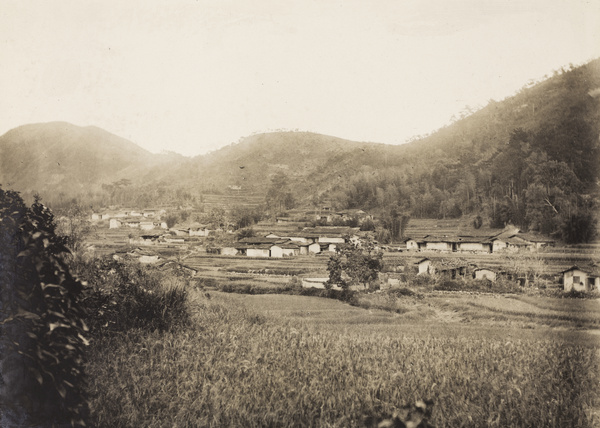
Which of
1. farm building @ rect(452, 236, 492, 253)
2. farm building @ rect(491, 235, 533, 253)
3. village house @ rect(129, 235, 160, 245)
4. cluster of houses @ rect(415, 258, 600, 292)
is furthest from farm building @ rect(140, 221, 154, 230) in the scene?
farm building @ rect(491, 235, 533, 253)

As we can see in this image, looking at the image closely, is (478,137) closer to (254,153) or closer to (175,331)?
(254,153)

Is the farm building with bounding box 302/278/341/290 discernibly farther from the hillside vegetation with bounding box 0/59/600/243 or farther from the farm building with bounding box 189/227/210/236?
the farm building with bounding box 189/227/210/236

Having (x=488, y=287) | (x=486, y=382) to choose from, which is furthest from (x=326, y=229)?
(x=486, y=382)

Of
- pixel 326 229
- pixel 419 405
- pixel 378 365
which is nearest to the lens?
pixel 419 405

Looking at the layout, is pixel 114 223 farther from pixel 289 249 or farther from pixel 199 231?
pixel 289 249

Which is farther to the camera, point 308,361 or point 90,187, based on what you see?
point 90,187

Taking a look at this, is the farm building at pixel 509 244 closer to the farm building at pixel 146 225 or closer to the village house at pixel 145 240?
the village house at pixel 145 240

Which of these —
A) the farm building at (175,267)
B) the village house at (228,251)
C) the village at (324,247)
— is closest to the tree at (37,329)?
the village at (324,247)
